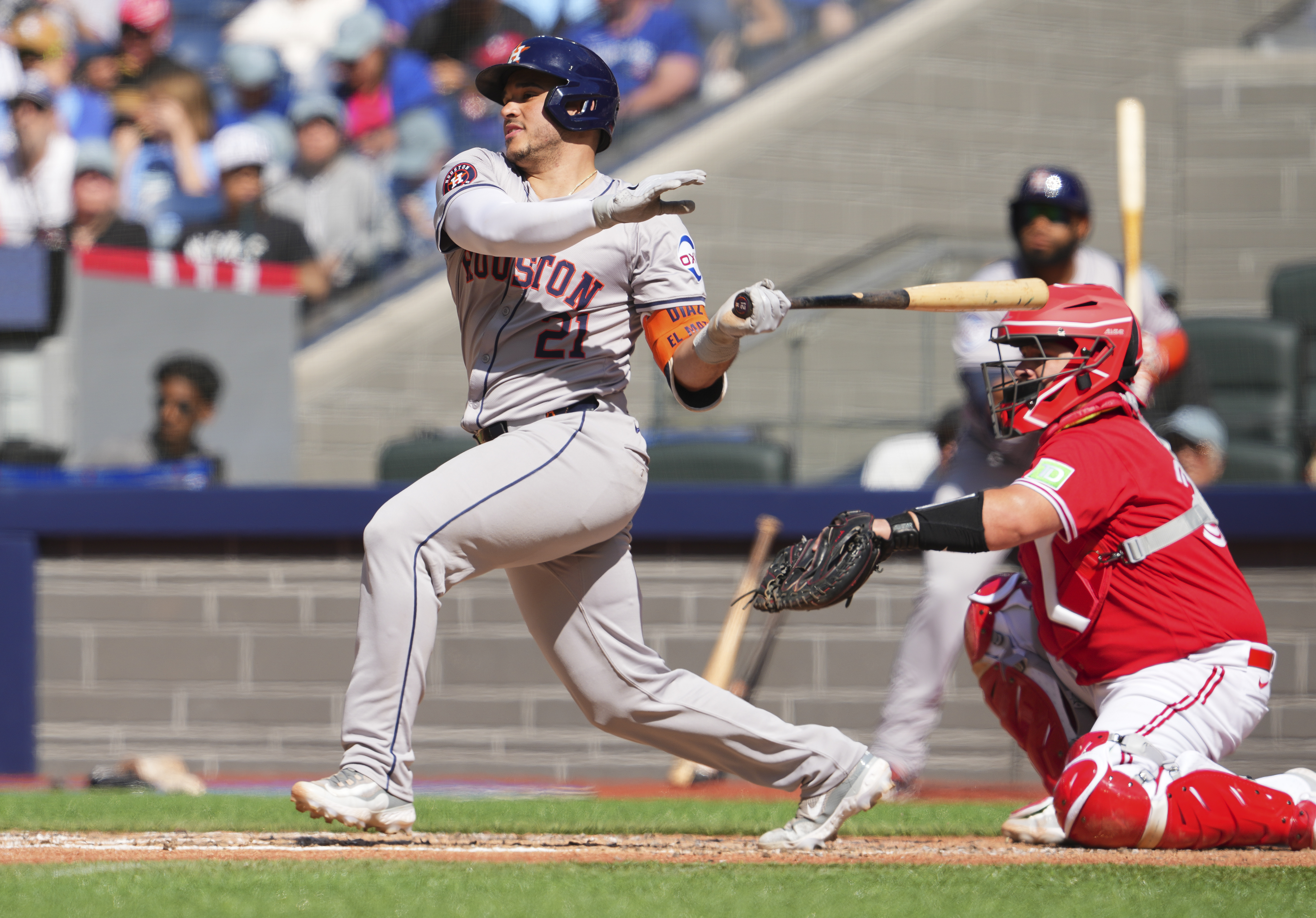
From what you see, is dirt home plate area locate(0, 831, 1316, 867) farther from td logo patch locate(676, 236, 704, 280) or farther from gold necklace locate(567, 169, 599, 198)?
gold necklace locate(567, 169, 599, 198)

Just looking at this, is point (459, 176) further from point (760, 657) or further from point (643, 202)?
point (760, 657)

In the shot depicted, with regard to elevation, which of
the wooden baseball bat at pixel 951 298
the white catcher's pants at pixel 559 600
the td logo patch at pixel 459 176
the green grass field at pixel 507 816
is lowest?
the green grass field at pixel 507 816

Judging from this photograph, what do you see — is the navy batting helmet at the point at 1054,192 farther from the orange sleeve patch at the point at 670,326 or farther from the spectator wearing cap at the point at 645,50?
the spectator wearing cap at the point at 645,50

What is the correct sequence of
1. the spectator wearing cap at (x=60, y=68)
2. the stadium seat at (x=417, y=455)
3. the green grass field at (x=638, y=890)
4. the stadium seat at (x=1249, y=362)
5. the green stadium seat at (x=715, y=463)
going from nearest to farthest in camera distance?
the green grass field at (x=638, y=890), the green stadium seat at (x=715, y=463), the stadium seat at (x=417, y=455), the stadium seat at (x=1249, y=362), the spectator wearing cap at (x=60, y=68)

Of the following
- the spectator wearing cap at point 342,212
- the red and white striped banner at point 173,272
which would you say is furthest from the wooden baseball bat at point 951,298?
the spectator wearing cap at point 342,212

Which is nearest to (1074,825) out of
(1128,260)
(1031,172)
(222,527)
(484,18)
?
(1031,172)

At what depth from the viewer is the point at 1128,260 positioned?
5.99m

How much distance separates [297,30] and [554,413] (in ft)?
26.2

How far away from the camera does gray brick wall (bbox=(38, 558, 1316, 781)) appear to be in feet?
20.7

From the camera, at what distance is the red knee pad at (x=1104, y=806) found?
135 inches

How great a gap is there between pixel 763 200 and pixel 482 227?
6123 millimetres

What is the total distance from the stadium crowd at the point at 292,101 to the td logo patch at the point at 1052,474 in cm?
567

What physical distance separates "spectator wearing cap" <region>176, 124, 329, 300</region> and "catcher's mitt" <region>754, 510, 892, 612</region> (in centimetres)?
567

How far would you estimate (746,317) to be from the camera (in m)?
3.35
